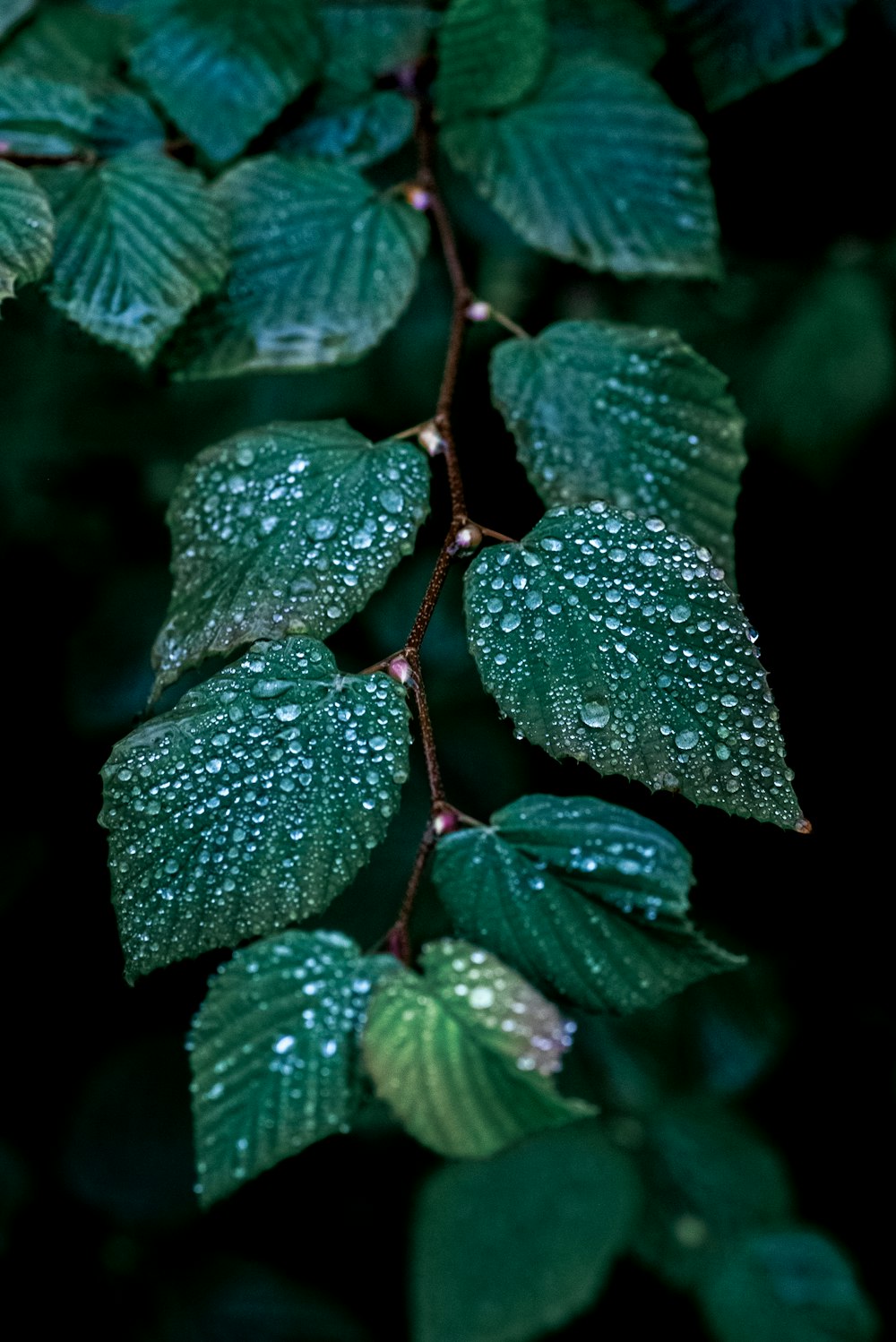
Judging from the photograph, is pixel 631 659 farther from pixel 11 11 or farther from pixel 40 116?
pixel 11 11

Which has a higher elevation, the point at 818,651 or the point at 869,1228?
the point at 818,651

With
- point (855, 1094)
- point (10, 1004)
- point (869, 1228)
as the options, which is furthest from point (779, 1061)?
point (10, 1004)

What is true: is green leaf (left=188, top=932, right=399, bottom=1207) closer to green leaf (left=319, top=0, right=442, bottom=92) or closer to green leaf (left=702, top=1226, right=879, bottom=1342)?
green leaf (left=319, top=0, right=442, bottom=92)

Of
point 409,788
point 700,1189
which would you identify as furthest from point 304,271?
point 700,1189

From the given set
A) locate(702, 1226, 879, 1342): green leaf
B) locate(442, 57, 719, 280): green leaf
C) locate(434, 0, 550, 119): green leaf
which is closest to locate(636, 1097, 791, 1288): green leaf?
locate(702, 1226, 879, 1342): green leaf

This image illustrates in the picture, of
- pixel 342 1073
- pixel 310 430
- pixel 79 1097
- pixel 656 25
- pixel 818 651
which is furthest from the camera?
pixel 79 1097

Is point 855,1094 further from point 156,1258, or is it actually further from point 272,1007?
point 272,1007

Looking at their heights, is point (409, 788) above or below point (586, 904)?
below

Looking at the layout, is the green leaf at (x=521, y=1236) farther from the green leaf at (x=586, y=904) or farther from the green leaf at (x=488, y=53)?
the green leaf at (x=488, y=53)
